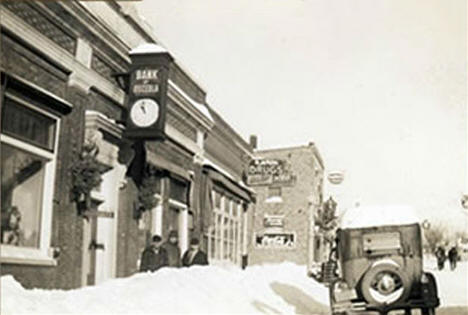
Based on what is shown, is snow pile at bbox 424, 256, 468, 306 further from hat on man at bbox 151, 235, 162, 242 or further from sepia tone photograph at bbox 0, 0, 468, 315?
hat on man at bbox 151, 235, 162, 242

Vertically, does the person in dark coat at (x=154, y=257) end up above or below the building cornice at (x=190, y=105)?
below

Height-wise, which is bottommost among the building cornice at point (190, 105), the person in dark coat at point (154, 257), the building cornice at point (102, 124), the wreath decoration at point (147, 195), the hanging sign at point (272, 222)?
the person in dark coat at point (154, 257)

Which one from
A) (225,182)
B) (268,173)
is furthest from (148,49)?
(268,173)

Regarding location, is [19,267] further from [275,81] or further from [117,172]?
[275,81]

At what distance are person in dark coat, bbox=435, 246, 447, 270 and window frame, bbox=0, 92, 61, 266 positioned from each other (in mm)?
2033

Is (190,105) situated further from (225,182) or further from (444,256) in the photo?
(444,256)

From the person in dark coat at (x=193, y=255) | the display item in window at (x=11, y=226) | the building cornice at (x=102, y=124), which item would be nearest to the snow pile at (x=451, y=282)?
the person in dark coat at (x=193, y=255)

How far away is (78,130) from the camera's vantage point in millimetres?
3209

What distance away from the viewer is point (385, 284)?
366cm

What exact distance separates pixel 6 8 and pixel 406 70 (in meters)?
2.13

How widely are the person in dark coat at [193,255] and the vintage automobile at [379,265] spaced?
658 millimetres

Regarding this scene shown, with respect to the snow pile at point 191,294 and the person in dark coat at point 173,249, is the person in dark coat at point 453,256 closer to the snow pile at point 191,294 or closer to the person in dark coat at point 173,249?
the snow pile at point 191,294

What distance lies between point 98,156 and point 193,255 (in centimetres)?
71

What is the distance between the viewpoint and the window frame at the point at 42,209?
2.88m
